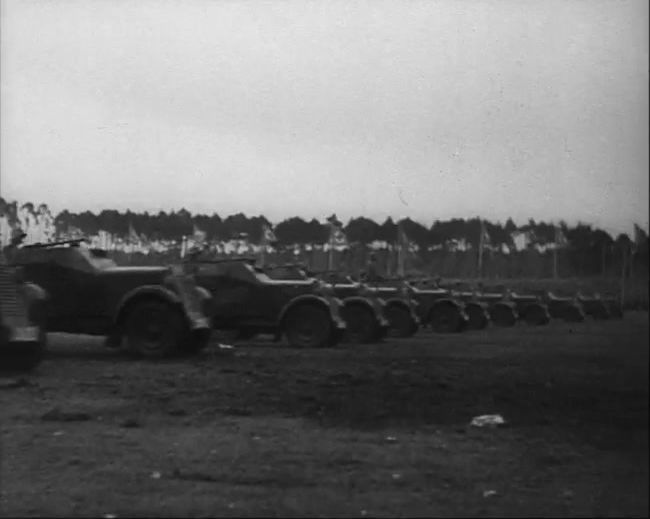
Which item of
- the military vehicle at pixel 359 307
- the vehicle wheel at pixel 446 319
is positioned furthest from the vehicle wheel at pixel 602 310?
the vehicle wheel at pixel 446 319

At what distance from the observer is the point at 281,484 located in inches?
217

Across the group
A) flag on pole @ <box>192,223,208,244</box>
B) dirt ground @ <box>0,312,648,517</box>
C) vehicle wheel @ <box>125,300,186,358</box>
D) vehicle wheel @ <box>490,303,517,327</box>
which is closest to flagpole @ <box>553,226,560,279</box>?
dirt ground @ <box>0,312,648,517</box>

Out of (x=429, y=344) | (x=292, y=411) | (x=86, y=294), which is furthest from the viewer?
(x=429, y=344)

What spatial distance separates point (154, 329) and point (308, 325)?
383cm

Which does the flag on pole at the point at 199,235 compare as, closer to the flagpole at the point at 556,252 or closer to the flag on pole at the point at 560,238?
the flagpole at the point at 556,252

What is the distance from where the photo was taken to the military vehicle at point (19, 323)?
1083cm

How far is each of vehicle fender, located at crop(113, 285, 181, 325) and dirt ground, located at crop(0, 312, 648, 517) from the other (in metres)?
1.75

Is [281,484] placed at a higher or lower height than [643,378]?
lower

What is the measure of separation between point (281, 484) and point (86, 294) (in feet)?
28.5

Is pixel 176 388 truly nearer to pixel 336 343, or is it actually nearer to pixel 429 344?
pixel 336 343

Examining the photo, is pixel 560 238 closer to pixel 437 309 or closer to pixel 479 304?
pixel 437 309

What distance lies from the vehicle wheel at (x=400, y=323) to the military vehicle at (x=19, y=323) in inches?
437

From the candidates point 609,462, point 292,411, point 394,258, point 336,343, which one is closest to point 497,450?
point 609,462

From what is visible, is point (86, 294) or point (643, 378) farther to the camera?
point (86, 294)
